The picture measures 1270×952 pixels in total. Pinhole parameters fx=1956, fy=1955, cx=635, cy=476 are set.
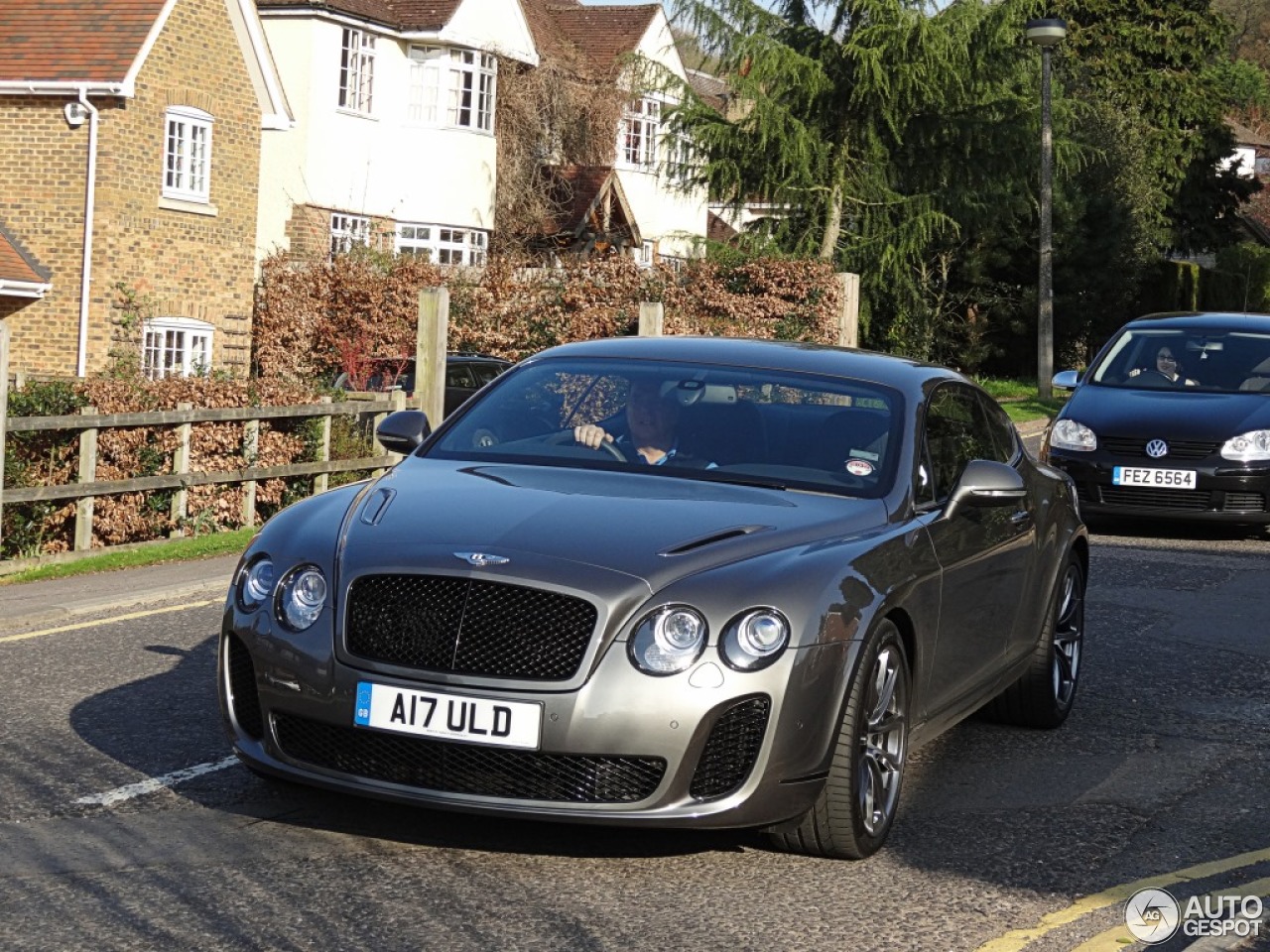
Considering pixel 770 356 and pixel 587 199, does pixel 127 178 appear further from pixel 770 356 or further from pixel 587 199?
pixel 770 356

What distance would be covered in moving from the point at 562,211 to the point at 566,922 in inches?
1588

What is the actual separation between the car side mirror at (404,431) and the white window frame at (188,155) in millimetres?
24274

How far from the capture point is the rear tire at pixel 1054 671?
26.4 feet

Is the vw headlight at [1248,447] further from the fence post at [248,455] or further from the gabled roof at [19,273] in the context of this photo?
the gabled roof at [19,273]

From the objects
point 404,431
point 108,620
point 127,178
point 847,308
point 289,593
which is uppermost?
point 127,178

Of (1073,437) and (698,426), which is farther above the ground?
(698,426)

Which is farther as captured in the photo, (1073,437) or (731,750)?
(1073,437)

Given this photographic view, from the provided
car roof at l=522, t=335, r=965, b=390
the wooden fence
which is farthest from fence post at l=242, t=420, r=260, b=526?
car roof at l=522, t=335, r=965, b=390

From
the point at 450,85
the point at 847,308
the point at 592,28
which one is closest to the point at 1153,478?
the point at 847,308

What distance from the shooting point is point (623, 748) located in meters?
5.34

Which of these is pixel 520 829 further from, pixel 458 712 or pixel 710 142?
pixel 710 142

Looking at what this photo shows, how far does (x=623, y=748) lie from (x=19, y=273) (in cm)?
2413

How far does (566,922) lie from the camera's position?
5.11 metres

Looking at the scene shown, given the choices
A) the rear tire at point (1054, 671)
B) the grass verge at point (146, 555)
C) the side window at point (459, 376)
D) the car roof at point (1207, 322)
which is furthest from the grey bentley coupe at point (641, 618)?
the side window at point (459, 376)
